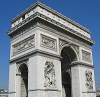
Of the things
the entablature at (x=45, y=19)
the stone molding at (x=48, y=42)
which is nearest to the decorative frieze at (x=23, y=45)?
the stone molding at (x=48, y=42)

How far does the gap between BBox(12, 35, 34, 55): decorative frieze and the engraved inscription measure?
3.63 feet

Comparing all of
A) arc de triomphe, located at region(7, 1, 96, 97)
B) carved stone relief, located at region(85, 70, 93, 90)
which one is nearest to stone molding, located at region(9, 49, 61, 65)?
arc de triomphe, located at region(7, 1, 96, 97)

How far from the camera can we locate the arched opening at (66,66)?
71.8ft

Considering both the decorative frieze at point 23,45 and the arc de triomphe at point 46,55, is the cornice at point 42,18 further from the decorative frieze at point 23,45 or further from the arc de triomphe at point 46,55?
the decorative frieze at point 23,45

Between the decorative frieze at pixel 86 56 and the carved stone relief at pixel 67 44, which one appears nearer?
the carved stone relief at pixel 67 44

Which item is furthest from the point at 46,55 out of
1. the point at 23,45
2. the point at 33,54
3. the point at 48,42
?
the point at 23,45

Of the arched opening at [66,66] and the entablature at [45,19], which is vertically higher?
the entablature at [45,19]

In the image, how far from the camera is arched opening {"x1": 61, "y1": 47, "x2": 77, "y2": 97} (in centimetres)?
2190

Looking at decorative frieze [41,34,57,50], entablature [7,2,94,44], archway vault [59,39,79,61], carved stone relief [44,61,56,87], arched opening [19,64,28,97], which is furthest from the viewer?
archway vault [59,39,79,61]

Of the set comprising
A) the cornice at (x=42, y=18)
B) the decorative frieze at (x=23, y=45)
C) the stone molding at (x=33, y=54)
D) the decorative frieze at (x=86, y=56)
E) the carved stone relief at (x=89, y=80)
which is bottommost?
the carved stone relief at (x=89, y=80)

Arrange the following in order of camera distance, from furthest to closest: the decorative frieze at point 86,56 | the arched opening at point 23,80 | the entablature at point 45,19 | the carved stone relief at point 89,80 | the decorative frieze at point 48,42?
the decorative frieze at point 86,56
the carved stone relief at point 89,80
the arched opening at point 23,80
the entablature at point 45,19
the decorative frieze at point 48,42

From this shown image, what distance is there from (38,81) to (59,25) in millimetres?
7038

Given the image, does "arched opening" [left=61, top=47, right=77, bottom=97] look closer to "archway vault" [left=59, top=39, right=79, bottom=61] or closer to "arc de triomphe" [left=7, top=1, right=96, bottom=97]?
"arc de triomphe" [left=7, top=1, right=96, bottom=97]

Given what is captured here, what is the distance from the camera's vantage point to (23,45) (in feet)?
60.4
